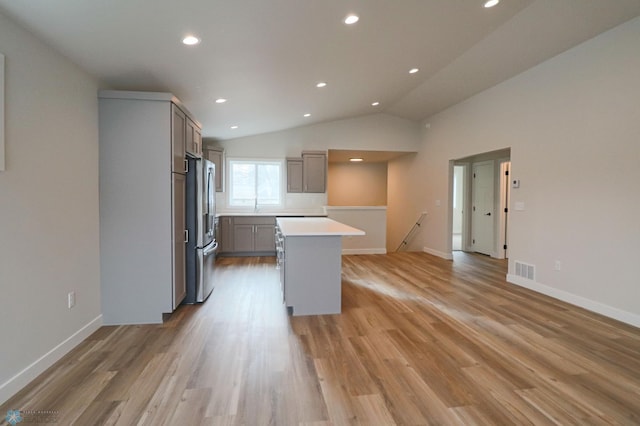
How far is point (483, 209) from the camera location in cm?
702

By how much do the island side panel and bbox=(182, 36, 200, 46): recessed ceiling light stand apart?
1964mm

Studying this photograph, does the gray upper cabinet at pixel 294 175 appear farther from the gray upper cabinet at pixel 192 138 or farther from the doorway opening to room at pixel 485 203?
the doorway opening to room at pixel 485 203

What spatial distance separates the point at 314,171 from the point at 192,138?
140 inches

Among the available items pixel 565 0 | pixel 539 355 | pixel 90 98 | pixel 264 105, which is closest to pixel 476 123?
pixel 565 0

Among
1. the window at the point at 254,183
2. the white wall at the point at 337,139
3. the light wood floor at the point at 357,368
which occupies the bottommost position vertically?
the light wood floor at the point at 357,368

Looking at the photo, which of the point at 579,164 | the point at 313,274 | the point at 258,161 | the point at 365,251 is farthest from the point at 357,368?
the point at 258,161

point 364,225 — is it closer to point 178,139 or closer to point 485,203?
point 485,203

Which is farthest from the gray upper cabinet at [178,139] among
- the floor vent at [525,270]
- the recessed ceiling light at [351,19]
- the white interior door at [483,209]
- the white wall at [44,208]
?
the white interior door at [483,209]

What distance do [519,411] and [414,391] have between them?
22.9 inches

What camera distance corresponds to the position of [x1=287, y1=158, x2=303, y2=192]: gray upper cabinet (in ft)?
22.5

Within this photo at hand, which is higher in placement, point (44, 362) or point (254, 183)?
point (254, 183)

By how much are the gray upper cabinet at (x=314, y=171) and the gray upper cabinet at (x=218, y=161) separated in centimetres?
177

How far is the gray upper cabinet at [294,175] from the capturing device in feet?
22.5

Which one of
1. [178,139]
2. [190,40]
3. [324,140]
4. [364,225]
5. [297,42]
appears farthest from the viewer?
[324,140]
